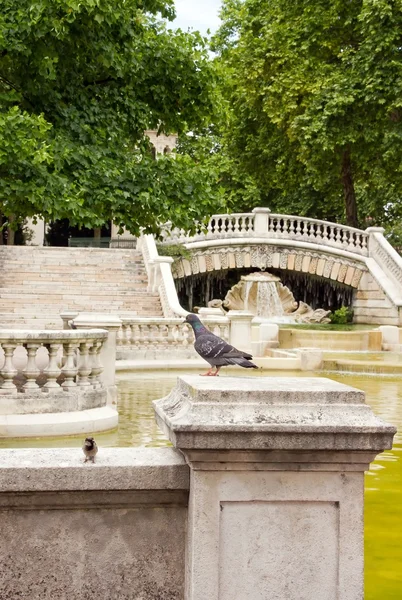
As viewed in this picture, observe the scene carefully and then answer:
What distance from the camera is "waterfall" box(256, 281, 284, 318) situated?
3366cm

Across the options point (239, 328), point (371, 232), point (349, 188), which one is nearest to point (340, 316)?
point (371, 232)

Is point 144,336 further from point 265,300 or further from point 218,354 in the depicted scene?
point 265,300

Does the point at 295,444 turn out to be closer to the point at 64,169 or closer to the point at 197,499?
the point at 197,499

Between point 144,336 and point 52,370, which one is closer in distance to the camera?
point 52,370

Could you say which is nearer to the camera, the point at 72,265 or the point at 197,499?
the point at 197,499

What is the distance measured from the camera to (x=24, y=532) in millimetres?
3420

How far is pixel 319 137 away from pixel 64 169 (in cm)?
2060

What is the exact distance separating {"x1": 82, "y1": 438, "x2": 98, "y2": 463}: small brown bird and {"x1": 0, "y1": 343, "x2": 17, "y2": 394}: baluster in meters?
5.79

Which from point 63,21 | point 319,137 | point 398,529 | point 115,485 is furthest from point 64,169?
point 319,137

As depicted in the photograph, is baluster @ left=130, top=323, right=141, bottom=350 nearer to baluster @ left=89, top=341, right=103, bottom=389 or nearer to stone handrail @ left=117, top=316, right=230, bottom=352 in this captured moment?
stone handrail @ left=117, top=316, right=230, bottom=352

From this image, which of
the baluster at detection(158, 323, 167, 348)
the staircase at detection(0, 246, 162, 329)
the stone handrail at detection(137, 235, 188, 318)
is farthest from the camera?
the staircase at detection(0, 246, 162, 329)

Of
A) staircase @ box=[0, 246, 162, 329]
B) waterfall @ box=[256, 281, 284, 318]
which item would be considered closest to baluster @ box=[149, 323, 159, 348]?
staircase @ box=[0, 246, 162, 329]

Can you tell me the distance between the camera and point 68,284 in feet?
96.2

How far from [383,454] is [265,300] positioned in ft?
78.6
